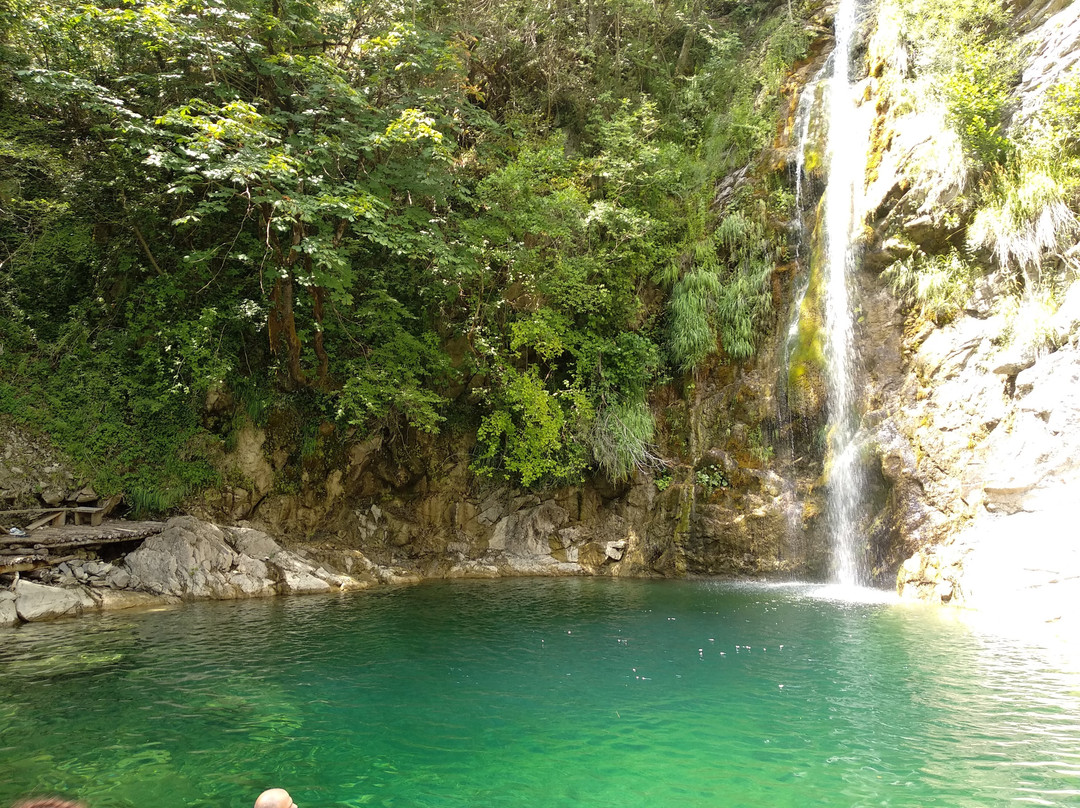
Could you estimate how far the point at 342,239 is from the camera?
13766 mm

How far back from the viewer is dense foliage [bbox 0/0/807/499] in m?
11.1

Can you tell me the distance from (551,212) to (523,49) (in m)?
Result: 6.97

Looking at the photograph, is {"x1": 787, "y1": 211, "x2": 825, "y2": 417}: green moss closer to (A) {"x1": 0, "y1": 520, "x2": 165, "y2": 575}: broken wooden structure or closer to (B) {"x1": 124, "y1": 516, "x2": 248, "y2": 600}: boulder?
(B) {"x1": 124, "y1": 516, "x2": 248, "y2": 600}: boulder

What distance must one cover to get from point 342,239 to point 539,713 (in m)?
11.1

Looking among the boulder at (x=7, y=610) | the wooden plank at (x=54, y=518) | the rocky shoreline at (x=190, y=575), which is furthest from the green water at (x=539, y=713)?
the wooden plank at (x=54, y=518)

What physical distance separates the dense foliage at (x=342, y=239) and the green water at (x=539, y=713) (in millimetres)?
5668

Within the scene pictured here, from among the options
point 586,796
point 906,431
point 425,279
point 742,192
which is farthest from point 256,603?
point 742,192

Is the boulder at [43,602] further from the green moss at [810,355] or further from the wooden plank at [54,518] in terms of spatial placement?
the green moss at [810,355]

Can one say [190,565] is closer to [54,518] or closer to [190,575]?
[190,575]

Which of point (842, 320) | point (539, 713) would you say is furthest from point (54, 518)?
point (842, 320)

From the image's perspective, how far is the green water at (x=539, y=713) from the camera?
418 centimetres

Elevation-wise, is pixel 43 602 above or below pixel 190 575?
below

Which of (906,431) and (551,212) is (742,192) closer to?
(551,212)

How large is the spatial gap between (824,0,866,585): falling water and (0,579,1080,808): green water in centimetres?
356
